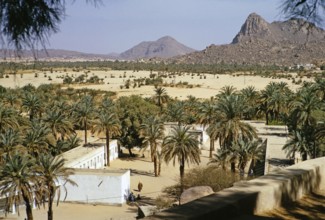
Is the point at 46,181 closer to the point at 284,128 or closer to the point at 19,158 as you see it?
the point at 19,158

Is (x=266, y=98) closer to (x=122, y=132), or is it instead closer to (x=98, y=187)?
(x=122, y=132)

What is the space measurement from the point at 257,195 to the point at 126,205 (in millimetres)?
24819

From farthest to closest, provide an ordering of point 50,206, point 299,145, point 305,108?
point 305,108
point 299,145
point 50,206

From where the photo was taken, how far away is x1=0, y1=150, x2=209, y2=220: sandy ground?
93.6 feet

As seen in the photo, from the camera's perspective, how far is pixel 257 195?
26.0 ft

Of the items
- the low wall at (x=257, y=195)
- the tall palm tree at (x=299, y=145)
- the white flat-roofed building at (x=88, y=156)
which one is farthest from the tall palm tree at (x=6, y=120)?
the low wall at (x=257, y=195)

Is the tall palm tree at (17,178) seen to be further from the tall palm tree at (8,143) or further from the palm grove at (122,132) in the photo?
the tall palm tree at (8,143)

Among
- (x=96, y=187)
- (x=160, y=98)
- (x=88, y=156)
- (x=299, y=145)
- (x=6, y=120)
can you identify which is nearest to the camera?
(x=96, y=187)

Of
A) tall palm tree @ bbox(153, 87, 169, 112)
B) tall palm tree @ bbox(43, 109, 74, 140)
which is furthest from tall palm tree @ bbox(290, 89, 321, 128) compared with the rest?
tall palm tree @ bbox(153, 87, 169, 112)

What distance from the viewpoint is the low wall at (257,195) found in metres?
6.74

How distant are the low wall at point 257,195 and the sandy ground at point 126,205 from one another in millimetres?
19479

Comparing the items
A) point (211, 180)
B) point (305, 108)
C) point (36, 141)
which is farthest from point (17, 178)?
point (305, 108)

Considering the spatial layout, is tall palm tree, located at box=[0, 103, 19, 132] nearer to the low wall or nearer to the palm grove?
the palm grove

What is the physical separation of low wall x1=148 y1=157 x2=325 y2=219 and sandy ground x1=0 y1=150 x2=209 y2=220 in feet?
63.9
